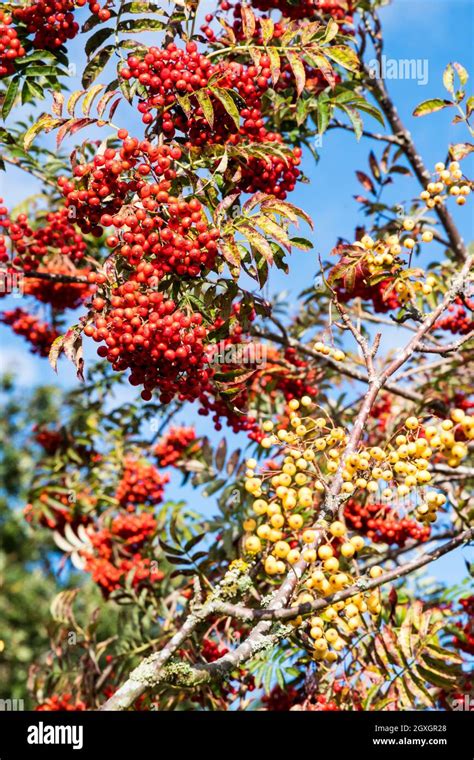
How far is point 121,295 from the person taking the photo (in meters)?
2.61

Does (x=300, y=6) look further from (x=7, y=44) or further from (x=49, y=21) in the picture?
(x=7, y=44)

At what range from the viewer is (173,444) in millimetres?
5555

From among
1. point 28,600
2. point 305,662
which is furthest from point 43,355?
point 28,600

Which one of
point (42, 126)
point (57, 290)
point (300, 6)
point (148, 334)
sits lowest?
point (148, 334)

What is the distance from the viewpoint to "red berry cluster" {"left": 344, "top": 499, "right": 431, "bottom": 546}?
4.26 m

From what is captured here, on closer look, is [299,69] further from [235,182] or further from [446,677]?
[446,677]

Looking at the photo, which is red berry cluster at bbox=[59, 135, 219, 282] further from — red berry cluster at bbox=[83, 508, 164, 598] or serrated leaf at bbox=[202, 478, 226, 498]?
red berry cluster at bbox=[83, 508, 164, 598]

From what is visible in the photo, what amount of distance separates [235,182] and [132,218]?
0.60 metres

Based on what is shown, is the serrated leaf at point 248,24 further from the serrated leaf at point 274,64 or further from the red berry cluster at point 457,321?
the red berry cluster at point 457,321

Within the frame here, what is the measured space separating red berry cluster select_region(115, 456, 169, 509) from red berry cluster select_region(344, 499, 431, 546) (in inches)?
63.1

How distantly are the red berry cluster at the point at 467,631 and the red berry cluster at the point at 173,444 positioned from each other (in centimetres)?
228

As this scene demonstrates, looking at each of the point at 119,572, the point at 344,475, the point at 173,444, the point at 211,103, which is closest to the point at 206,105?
the point at 211,103

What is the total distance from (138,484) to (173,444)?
394 millimetres

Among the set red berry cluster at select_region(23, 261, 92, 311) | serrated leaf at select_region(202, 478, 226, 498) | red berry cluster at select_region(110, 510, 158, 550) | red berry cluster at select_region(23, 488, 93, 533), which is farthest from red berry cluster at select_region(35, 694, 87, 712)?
red berry cluster at select_region(23, 261, 92, 311)
